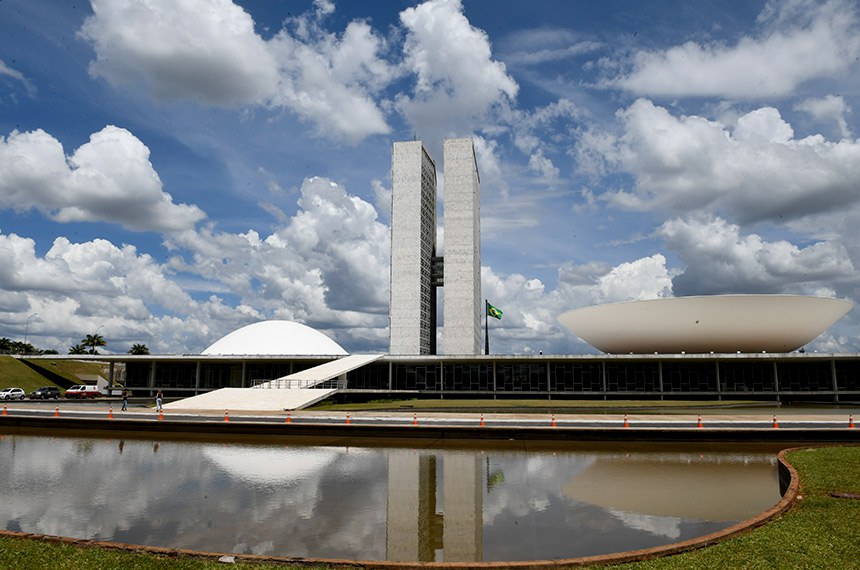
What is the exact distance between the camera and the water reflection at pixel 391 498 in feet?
33.2

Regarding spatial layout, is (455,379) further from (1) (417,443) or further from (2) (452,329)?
(1) (417,443)

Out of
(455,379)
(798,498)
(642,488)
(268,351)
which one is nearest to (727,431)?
(642,488)

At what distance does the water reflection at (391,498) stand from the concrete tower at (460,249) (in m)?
64.0

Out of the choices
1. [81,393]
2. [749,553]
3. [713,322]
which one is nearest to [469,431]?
[749,553]

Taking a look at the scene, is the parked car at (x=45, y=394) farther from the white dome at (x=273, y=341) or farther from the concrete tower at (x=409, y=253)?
the concrete tower at (x=409, y=253)

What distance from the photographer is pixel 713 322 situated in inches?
2096

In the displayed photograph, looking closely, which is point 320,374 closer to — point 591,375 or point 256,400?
point 256,400

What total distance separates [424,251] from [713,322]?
44.1 meters

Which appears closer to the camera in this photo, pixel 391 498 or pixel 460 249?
pixel 391 498

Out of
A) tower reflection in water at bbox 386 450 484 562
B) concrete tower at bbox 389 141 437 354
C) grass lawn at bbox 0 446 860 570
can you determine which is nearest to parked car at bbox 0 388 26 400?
concrete tower at bbox 389 141 437 354

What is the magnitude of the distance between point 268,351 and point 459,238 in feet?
101

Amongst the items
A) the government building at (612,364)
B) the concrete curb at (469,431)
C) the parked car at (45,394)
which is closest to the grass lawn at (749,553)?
the concrete curb at (469,431)

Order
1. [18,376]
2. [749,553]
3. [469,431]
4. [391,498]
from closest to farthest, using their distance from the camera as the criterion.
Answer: [749,553] → [391,498] → [469,431] → [18,376]

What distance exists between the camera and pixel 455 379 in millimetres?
62094
